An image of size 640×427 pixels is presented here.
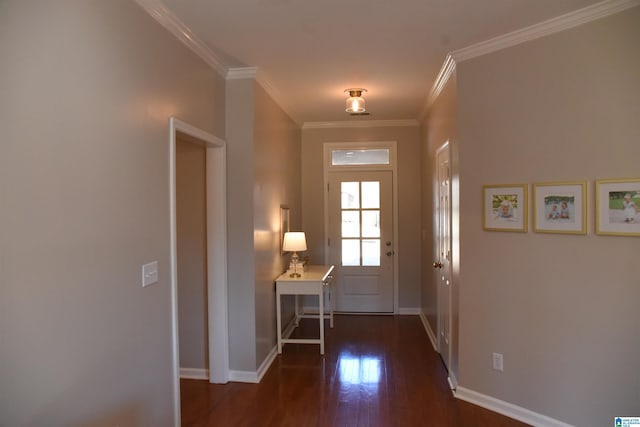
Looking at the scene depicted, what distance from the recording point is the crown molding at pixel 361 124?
5.44m

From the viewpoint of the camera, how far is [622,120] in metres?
2.29

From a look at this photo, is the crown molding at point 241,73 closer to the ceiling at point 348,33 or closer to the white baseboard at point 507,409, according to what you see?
the ceiling at point 348,33

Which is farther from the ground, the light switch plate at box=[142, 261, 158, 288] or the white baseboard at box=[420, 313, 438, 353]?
the light switch plate at box=[142, 261, 158, 288]

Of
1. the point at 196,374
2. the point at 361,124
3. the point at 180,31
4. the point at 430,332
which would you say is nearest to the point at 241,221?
the point at 196,374

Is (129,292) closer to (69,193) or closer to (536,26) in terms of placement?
(69,193)

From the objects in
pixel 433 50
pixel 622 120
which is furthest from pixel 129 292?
pixel 622 120

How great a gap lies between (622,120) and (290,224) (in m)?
3.46

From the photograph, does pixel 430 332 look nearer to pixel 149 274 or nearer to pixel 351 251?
pixel 351 251

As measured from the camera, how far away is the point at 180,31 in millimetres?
2539

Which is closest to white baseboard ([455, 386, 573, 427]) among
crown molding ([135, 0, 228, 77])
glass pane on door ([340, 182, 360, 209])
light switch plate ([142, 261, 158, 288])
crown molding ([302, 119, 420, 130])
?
light switch plate ([142, 261, 158, 288])

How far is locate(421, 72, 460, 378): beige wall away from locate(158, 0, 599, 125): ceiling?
0.34 m

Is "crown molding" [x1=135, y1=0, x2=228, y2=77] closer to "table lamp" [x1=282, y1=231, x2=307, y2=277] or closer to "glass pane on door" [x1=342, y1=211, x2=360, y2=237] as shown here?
"table lamp" [x1=282, y1=231, x2=307, y2=277]

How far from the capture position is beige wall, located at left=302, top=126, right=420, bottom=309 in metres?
5.49

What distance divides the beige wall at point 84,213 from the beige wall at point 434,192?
83.9 inches
